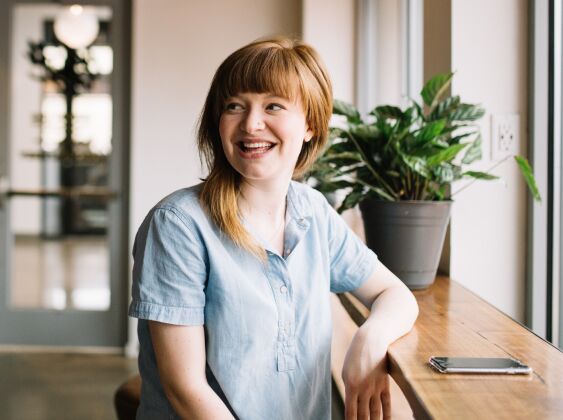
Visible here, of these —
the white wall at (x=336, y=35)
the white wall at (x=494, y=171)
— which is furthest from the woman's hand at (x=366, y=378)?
the white wall at (x=336, y=35)

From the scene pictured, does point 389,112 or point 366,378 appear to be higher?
point 389,112

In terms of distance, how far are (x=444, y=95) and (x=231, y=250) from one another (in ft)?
3.06

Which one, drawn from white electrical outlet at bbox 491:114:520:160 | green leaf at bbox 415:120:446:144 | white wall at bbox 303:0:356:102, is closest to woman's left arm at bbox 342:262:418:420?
green leaf at bbox 415:120:446:144

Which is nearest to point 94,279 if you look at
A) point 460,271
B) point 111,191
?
point 111,191

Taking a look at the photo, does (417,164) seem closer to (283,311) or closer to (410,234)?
(410,234)

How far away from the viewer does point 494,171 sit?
5.95 ft

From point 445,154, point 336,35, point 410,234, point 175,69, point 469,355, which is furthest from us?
point 175,69

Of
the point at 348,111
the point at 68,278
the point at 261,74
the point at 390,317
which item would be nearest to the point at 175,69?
the point at 68,278

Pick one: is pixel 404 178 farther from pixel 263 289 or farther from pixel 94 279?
pixel 94 279

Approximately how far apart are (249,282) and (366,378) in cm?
26

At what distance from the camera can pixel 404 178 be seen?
5.40 ft

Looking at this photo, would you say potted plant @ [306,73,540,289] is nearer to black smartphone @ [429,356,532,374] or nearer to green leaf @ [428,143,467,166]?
green leaf @ [428,143,467,166]

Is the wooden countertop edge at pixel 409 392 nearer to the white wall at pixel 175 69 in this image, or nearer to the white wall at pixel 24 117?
the white wall at pixel 175 69

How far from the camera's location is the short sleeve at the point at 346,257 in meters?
1.43
